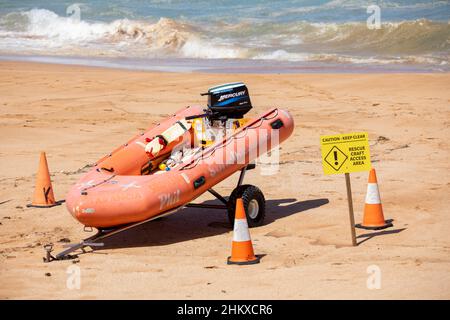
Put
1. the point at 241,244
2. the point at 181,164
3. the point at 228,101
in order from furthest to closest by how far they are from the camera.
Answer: the point at 228,101, the point at 181,164, the point at 241,244

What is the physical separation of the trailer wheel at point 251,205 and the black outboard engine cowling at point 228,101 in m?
1.21

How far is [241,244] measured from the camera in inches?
360

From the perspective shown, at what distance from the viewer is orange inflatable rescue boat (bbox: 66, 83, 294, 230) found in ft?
32.2

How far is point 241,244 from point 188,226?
2034 mm

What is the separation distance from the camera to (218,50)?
3238 cm

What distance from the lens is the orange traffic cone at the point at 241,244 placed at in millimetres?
9148

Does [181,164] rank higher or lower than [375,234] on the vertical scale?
higher

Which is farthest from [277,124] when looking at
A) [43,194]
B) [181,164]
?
[43,194]

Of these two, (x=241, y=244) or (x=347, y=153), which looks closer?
(x=241, y=244)

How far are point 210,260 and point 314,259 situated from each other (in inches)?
39.3

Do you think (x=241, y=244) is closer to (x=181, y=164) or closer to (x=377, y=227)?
(x=181, y=164)

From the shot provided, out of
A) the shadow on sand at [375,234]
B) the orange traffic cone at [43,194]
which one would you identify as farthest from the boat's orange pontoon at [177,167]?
the shadow on sand at [375,234]
